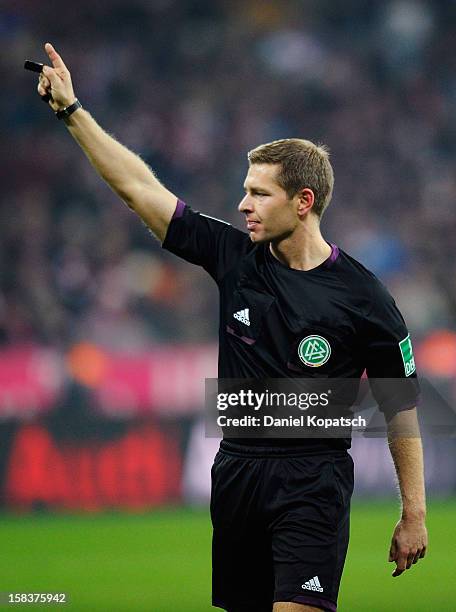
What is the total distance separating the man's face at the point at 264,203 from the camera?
4.27m

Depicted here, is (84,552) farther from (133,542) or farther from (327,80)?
(327,80)

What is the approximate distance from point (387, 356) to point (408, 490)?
49 cm

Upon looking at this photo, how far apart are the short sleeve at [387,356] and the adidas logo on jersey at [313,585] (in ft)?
2.24

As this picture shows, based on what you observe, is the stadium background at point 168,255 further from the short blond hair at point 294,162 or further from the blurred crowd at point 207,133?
the short blond hair at point 294,162

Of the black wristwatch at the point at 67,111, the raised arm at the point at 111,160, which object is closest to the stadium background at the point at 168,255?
the raised arm at the point at 111,160

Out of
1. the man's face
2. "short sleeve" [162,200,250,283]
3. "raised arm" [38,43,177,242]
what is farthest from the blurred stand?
the man's face

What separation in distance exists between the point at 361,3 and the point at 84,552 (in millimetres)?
10617

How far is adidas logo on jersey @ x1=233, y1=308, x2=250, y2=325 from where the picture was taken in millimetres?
4340

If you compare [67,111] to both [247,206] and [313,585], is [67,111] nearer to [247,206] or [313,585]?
[247,206]

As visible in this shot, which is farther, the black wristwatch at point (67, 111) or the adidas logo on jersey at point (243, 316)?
the adidas logo on jersey at point (243, 316)

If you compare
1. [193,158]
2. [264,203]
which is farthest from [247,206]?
[193,158]

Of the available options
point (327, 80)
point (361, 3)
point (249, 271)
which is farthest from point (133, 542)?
point (361, 3)

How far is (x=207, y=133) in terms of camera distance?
1571cm

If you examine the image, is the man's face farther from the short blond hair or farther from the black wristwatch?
the black wristwatch
